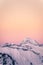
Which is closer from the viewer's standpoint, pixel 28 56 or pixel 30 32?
pixel 28 56

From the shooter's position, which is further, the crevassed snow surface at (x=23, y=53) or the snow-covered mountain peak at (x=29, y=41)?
the snow-covered mountain peak at (x=29, y=41)

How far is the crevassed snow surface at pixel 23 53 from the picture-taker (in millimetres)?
915

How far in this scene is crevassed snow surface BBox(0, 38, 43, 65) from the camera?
0.91 metres

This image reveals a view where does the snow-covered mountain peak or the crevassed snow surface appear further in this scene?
the snow-covered mountain peak

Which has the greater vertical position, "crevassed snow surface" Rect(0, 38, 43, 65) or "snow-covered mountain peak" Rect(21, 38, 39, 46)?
"snow-covered mountain peak" Rect(21, 38, 39, 46)

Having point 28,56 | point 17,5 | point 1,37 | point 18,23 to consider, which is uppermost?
point 17,5

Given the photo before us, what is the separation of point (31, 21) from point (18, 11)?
13cm

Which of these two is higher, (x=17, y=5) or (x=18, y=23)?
(x=17, y=5)

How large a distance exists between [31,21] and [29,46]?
0.67ft

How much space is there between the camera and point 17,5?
41.3 inches

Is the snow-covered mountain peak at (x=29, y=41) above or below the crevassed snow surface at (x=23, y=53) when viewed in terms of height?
above

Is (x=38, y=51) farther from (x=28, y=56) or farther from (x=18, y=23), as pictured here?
(x=18, y=23)

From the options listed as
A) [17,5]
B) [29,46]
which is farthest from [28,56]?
[17,5]

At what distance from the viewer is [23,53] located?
0.96 metres
